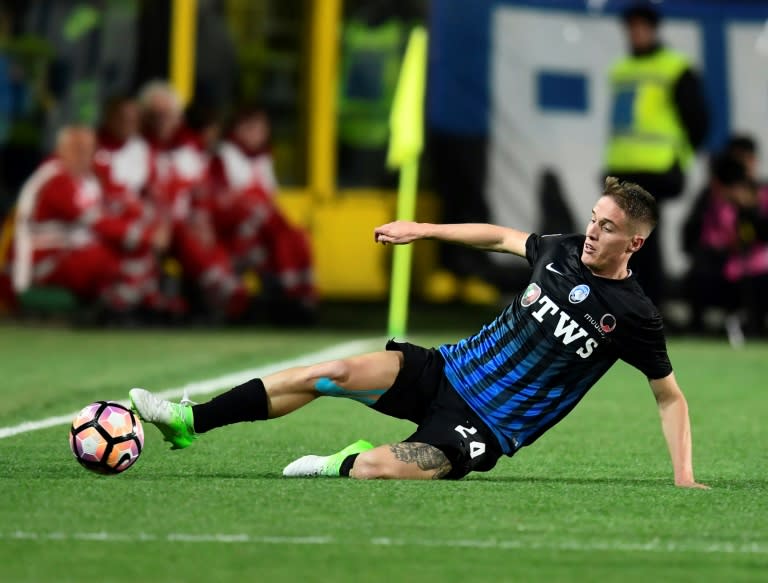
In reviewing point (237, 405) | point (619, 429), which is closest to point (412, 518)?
point (237, 405)

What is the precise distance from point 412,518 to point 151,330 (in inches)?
→ 358

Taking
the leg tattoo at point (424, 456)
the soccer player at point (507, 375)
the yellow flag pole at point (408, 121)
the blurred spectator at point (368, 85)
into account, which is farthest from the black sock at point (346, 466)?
the blurred spectator at point (368, 85)

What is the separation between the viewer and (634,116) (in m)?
13.2

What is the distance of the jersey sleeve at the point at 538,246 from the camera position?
666 centimetres

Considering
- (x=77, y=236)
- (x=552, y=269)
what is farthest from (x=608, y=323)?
(x=77, y=236)

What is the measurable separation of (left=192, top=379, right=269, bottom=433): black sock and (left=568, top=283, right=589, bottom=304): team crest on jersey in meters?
1.15

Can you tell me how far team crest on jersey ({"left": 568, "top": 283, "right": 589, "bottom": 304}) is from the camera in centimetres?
643

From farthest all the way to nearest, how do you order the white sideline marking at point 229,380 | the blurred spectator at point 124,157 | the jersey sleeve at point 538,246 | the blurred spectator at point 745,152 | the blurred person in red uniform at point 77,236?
1. the blurred spectator at point 745,152
2. the blurred spectator at point 124,157
3. the blurred person in red uniform at point 77,236
4. the white sideline marking at point 229,380
5. the jersey sleeve at point 538,246

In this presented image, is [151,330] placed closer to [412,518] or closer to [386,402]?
[386,402]

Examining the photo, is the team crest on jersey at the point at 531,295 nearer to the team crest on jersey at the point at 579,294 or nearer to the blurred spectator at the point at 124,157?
the team crest on jersey at the point at 579,294

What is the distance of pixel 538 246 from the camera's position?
6695mm

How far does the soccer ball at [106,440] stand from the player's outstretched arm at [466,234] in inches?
43.9

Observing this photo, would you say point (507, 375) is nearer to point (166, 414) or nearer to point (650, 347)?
point (650, 347)

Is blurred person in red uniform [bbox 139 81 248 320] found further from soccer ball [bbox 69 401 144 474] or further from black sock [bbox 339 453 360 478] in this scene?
black sock [bbox 339 453 360 478]
